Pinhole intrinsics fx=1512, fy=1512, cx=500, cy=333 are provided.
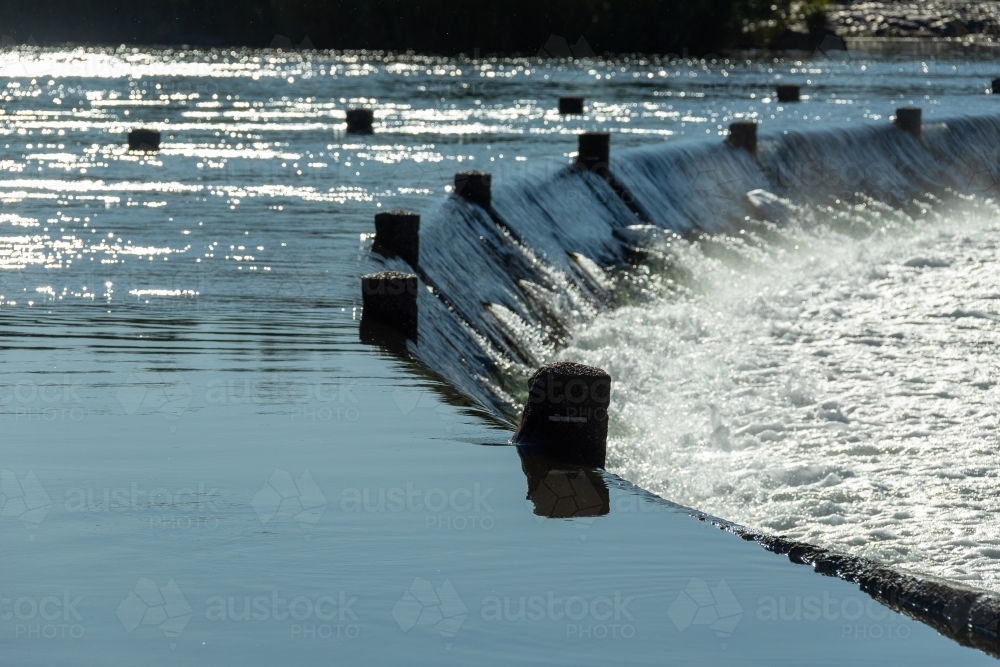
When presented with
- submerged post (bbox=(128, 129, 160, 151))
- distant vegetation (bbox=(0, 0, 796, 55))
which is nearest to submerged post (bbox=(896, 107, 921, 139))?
submerged post (bbox=(128, 129, 160, 151))

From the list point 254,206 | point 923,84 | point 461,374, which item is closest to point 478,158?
point 254,206

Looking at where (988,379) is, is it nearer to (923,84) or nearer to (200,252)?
(200,252)

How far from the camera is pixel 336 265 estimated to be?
36.8 feet

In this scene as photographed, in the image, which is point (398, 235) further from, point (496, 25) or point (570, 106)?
point (496, 25)

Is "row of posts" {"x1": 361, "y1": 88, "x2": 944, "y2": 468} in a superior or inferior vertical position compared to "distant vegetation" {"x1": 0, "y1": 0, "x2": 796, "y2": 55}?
inferior

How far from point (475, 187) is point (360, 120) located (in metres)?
7.44

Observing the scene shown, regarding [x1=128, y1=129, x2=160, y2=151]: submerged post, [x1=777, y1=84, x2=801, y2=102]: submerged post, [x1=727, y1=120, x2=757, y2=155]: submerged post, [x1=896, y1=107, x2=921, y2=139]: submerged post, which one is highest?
[x1=777, y1=84, x2=801, y2=102]: submerged post

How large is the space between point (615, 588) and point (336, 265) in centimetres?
611

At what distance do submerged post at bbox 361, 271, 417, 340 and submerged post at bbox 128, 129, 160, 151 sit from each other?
33.8 feet

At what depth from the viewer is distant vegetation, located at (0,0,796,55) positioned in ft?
167

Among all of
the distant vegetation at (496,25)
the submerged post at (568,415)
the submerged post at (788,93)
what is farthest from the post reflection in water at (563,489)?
the distant vegetation at (496,25)

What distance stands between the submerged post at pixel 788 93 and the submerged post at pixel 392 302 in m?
21.5

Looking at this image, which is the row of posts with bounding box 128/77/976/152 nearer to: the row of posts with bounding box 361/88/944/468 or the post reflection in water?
the row of posts with bounding box 361/88/944/468

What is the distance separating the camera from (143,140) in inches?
751
